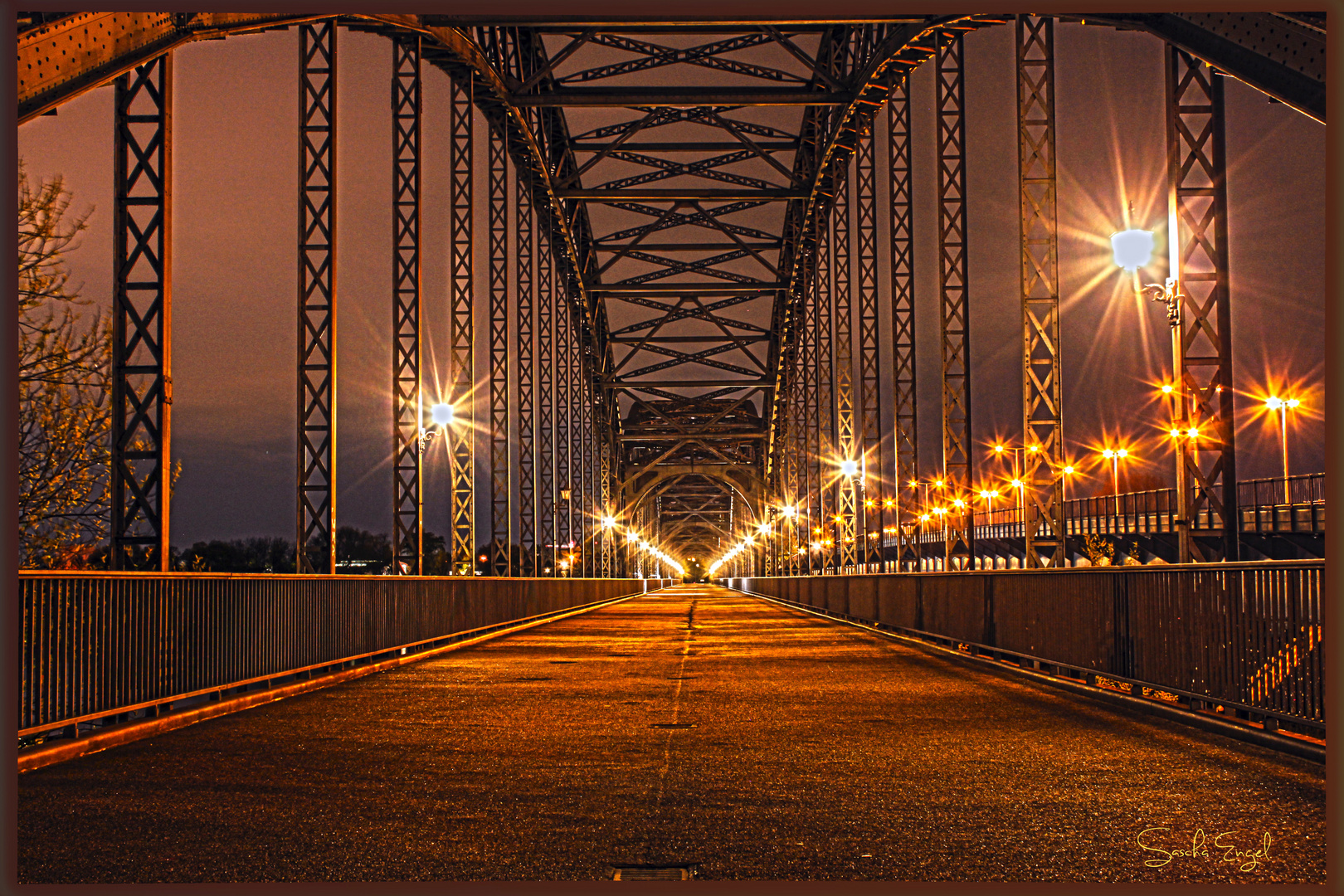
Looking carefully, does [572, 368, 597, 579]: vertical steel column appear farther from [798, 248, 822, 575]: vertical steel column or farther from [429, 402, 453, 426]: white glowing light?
[429, 402, 453, 426]: white glowing light

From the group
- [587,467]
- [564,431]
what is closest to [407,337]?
[564,431]

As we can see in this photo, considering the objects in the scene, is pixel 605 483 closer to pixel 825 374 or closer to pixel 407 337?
pixel 825 374

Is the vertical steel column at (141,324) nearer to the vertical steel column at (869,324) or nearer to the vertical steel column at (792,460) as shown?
the vertical steel column at (869,324)

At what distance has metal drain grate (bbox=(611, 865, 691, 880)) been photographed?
5281mm

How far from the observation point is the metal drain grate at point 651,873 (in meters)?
5.28

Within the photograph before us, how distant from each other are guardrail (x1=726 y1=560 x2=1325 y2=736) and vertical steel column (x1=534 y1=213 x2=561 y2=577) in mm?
29766

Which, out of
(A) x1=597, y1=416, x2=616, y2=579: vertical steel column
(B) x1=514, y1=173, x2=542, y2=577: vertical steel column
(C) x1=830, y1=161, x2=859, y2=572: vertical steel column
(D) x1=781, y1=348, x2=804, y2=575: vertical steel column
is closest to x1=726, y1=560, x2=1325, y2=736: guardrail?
(B) x1=514, y1=173, x2=542, y2=577: vertical steel column

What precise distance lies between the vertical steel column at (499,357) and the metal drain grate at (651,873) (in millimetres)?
26831

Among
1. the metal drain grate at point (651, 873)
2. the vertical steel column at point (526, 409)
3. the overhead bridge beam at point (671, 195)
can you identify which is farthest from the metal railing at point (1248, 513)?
the metal drain grate at point (651, 873)

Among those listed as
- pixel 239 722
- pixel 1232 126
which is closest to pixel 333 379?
pixel 239 722

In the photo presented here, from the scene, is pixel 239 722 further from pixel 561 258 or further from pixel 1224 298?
pixel 561 258

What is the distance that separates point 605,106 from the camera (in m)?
38.7

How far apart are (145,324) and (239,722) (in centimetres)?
402

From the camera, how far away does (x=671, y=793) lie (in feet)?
24.0
